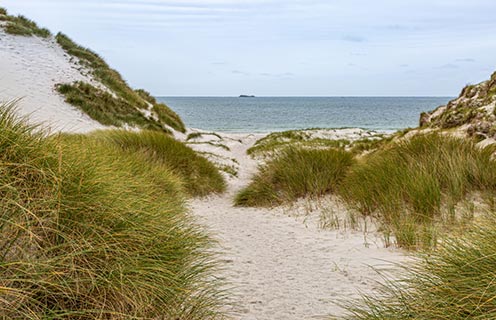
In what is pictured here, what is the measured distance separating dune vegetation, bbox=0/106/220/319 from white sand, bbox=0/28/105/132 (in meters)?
10.6

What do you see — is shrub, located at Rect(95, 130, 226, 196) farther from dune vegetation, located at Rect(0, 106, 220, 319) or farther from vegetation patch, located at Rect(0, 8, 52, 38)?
vegetation patch, located at Rect(0, 8, 52, 38)

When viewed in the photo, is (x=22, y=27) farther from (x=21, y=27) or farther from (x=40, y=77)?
(x=40, y=77)

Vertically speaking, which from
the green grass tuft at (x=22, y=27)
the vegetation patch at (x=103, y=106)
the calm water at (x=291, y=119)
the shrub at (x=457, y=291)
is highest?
the green grass tuft at (x=22, y=27)

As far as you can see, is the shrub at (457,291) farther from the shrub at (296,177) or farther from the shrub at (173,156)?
the shrub at (173,156)

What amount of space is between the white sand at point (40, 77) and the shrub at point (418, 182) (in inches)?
390

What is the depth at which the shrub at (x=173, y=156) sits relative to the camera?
30.8 feet

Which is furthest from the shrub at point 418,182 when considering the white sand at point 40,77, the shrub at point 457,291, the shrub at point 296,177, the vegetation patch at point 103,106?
the vegetation patch at point 103,106

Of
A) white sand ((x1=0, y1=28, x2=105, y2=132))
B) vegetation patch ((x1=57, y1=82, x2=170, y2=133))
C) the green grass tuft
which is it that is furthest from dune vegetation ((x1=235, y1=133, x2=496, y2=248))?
the green grass tuft

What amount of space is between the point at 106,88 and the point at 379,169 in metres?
15.0

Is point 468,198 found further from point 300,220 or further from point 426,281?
point 426,281

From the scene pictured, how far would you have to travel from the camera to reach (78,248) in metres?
2.89

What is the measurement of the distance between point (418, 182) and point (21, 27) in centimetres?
1994

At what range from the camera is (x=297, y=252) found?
5430mm

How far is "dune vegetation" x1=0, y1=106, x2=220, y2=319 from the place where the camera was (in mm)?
2627
